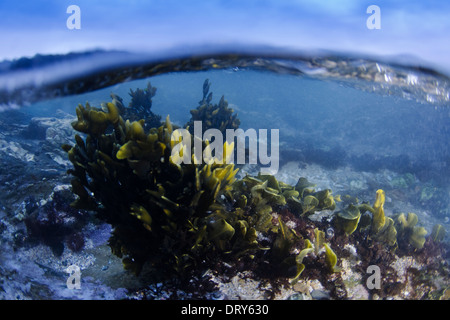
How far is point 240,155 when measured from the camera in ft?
30.7

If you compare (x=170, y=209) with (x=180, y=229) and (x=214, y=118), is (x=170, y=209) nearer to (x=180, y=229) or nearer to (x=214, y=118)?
(x=180, y=229)

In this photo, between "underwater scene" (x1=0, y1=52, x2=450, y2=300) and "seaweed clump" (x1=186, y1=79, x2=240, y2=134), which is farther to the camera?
"seaweed clump" (x1=186, y1=79, x2=240, y2=134)

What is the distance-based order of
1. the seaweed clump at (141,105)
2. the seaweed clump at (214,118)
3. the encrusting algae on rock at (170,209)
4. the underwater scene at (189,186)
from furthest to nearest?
1. the seaweed clump at (141,105)
2. the seaweed clump at (214,118)
3. the underwater scene at (189,186)
4. the encrusting algae on rock at (170,209)

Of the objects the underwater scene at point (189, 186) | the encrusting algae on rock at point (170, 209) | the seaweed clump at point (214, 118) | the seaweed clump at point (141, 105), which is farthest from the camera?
the seaweed clump at point (141, 105)

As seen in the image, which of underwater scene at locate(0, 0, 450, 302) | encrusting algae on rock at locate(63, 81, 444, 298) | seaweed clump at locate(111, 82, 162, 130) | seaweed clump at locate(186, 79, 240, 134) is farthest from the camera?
seaweed clump at locate(111, 82, 162, 130)

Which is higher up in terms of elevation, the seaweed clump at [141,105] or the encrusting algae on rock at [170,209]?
the seaweed clump at [141,105]

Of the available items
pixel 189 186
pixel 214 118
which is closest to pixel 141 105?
pixel 214 118

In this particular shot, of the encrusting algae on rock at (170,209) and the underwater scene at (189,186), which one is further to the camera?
the underwater scene at (189,186)

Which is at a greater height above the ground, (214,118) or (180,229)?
(214,118)

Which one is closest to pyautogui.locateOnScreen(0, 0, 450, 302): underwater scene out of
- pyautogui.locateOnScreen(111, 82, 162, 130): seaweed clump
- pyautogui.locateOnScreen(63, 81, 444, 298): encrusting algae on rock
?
pyautogui.locateOnScreen(63, 81, 444, 298): encrusting algae on rock

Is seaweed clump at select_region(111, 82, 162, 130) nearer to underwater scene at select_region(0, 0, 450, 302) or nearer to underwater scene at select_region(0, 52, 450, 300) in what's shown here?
underwater scene at select_region(0, 0, 450, 302)

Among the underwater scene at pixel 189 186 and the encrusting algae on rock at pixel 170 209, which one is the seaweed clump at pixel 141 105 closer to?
the underwater scene at pixel 189 186

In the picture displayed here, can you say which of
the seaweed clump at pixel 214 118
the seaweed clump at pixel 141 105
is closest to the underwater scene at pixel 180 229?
the seaweed clump at pixel 214 118
